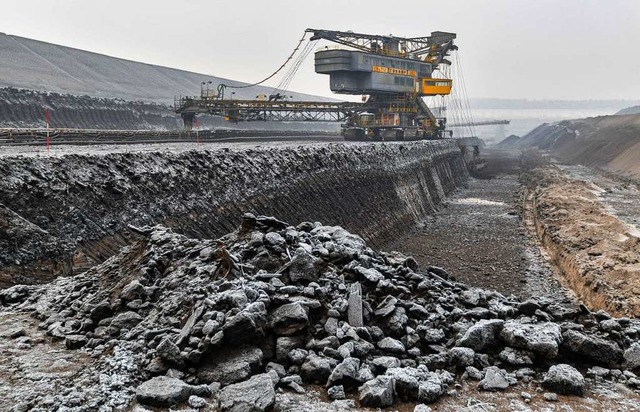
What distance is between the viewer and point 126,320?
7891 mm

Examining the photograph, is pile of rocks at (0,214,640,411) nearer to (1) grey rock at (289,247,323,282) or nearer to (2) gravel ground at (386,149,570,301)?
(1) grey rock at (289,247,323,282)

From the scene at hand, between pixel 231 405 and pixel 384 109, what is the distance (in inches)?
1549

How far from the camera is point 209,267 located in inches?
335

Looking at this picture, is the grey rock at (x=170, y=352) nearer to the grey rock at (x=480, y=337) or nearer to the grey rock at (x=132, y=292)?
the grey rock at (x=132, y=292)

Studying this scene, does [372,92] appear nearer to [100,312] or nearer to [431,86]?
[431,86]

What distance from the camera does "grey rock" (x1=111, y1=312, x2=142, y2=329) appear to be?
25.7 feet

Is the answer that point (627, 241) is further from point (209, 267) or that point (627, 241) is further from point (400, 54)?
point (400, 54)

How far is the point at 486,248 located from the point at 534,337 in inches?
578

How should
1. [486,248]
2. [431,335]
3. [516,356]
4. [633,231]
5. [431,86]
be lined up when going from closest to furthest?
[516,356]
[431,335]
[633,231]
[486,248]
[431,86]

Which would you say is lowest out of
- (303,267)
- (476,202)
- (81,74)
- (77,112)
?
(476,202)

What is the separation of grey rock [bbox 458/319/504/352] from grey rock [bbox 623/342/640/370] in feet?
6.46

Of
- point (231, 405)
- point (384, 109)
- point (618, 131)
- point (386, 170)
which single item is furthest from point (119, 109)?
point (618, 131)

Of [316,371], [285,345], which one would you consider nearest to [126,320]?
[285,345]

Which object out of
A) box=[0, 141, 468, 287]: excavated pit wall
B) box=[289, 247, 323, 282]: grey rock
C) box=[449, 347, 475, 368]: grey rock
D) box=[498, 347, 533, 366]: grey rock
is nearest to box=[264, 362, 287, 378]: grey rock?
box=[289, 247, 323, 282]: grey rock
